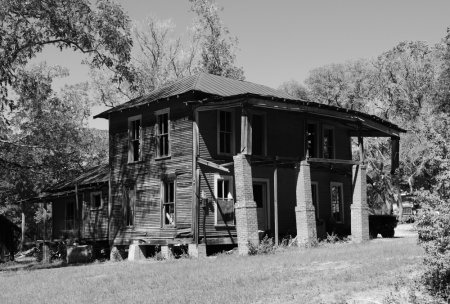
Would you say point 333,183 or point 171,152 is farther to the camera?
point 333,183

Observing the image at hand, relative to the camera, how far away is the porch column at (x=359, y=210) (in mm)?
24906

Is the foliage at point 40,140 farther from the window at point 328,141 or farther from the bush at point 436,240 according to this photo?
the bush at point 436,240

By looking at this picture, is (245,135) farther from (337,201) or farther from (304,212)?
(337,201)

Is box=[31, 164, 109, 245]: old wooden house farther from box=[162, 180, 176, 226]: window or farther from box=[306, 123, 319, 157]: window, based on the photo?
box=[306, 123, 319, 157]: window

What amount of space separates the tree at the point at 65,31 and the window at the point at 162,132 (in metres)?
2.23

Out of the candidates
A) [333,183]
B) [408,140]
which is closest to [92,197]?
[333,183]

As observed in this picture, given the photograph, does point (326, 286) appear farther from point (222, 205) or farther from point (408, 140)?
point (408, 140)

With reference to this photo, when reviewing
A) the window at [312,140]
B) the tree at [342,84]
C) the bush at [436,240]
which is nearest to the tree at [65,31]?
the window at [312,140]

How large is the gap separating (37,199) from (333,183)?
60.3ft

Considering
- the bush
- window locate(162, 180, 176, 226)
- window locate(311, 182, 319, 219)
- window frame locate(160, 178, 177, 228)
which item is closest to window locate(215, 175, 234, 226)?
window frame locate(160, 178, 177, 228)

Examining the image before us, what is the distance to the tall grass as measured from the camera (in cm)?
1139

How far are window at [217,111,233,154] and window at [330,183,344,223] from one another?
7657 millimetres

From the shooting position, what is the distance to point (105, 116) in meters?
29.0

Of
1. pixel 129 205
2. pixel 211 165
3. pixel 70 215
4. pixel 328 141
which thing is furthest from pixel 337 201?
pixel 70 215
